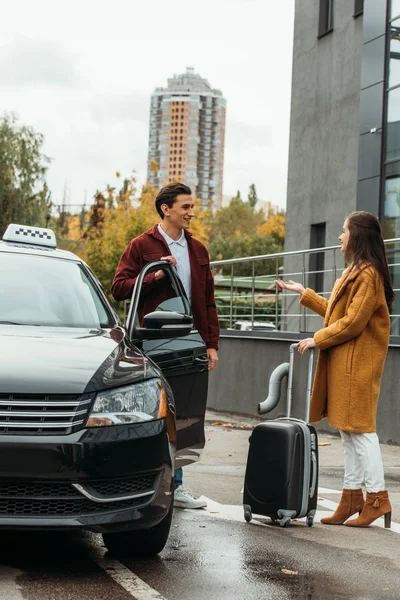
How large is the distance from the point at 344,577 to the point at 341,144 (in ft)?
55.3

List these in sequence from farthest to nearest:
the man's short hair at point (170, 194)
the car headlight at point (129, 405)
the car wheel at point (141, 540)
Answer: the man's short hair at point (170, 194)
the car wheel at point (141, 540)
the car headlight at point (129, 405)

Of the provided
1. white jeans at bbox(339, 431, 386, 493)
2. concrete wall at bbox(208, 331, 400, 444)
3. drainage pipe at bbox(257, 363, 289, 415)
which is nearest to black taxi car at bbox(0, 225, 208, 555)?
drainage pipe at bbox(257, 363, 289, 415)

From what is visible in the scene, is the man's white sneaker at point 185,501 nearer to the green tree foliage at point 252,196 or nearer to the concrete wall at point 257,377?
the concrete wall at point 257,377

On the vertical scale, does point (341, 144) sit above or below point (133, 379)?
above

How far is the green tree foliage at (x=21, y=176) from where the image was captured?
136ft

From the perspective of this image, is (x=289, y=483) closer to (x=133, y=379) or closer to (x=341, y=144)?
(x=133, y=379)

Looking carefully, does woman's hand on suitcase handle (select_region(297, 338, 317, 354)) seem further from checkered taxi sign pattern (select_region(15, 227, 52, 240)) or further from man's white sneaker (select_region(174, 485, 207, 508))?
checkered taxi sign pattern (select_region(15, 227, 52, 240))

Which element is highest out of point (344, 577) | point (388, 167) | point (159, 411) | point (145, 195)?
point (145, 195)

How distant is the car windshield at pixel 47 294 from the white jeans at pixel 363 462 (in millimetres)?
1588

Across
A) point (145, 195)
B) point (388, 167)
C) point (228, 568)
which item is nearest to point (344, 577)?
point (228, 568)

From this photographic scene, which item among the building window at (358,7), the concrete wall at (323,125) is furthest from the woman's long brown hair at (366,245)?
the building window at (358,7)

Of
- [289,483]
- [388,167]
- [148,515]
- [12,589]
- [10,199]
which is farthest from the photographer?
[10,199]

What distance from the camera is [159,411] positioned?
4.83 m

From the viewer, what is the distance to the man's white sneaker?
6.57m
